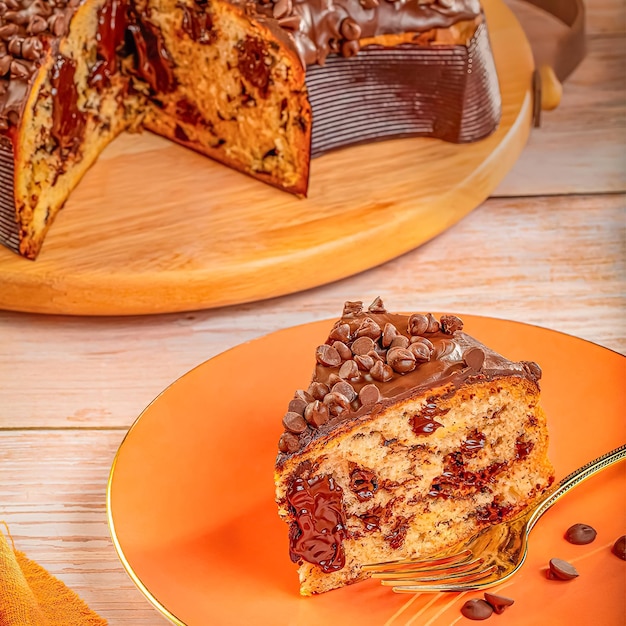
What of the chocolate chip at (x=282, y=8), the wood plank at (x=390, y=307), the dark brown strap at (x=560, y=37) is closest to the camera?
the wood plank at (x=390, y=307)

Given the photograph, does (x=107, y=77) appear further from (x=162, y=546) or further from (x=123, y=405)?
(x=162, y=546)

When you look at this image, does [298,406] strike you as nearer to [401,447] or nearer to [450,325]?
[401,447]

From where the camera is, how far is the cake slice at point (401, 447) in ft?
5.11

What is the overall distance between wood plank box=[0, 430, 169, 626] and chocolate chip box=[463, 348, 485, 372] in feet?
2.24

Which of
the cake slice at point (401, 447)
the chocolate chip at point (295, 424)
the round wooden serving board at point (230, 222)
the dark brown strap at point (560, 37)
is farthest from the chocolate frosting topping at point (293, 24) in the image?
the chocolate chip at point (295, 424)

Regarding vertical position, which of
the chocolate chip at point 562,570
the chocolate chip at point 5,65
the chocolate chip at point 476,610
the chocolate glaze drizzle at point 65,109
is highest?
the chocolate chip at point 5,65

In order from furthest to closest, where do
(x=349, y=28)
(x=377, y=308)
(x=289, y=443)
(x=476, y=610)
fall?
1. (x=349, y=28)
2. (x=377, y=308)
3. (x=289, y=443)
4. (x=476, y=610)

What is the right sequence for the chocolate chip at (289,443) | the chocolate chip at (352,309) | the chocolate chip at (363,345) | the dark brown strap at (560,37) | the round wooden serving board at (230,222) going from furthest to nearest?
the dark brown strap at (560,37) → the round wooden serving board at (230,222) → the chocolate chip at (352,309) → the chocolate chip at (363,345) → the chocolate chip at (289,443)

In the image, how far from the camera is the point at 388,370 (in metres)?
1.60

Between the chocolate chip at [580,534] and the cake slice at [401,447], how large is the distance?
0.45ft

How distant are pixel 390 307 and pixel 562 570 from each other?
3.25 feet

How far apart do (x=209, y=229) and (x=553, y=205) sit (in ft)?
3.18

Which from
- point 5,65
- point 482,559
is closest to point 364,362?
point 482,559

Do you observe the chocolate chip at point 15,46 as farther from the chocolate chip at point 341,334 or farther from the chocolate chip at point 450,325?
the chocolate chip at point 450,325
